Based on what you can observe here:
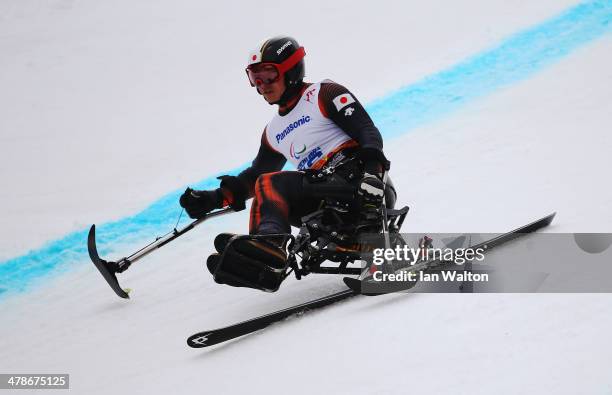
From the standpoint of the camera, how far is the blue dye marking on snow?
8055 mm

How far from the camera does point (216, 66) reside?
13727 millimetres

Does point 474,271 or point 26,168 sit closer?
point 474,271

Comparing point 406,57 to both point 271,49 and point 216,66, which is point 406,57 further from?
point 271,49

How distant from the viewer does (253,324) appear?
4805mm

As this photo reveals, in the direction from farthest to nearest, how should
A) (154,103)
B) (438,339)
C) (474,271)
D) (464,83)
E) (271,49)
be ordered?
1. (154,103)
2. (464,83)
3. (271,49)
4. (474,271)
5. (438,339)

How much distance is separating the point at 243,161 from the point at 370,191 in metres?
5.90

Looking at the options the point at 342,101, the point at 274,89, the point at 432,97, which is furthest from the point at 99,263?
the point at 432,97

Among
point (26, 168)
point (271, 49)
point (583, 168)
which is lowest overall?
point (583, 168)

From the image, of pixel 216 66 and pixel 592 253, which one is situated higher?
pixel 216 66

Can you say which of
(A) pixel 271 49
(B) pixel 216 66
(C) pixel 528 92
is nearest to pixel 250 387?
(A) pixel 271 49

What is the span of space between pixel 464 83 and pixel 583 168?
489 centimetres

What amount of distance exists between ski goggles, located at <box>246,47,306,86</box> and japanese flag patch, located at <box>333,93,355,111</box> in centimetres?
40

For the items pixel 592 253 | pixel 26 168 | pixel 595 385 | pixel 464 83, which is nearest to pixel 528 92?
pixel 464 83

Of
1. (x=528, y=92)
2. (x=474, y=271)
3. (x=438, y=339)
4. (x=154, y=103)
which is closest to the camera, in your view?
(x=438, y=339)
